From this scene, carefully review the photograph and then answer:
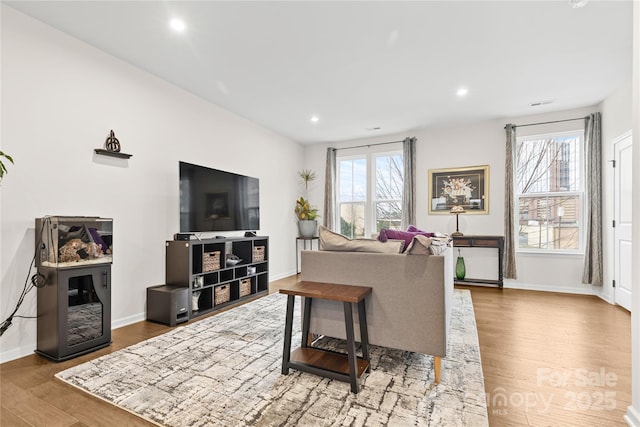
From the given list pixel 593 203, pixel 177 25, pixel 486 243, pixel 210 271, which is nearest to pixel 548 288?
pixel 486 243

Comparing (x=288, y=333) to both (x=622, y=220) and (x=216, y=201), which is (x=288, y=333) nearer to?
(x=216, y=201)

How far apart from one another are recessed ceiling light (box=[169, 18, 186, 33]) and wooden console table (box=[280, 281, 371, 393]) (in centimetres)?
233

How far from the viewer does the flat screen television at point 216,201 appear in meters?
3.46

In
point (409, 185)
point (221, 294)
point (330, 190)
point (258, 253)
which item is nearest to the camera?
point (221, 294)

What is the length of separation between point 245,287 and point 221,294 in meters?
0.46

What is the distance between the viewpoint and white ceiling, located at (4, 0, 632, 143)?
2355mm

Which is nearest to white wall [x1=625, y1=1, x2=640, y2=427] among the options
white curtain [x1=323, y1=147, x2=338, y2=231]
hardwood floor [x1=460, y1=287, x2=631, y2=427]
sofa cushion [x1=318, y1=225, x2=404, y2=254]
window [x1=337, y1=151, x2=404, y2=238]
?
hardwood floor [x1=460, y1=287, x2=631, y2=427]

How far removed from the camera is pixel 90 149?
2.82 m

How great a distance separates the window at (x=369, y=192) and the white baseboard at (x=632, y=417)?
4.25m

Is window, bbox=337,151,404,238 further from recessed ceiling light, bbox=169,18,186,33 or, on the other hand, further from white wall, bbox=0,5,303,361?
recessed ceiling light, bbox=169,18,186,33

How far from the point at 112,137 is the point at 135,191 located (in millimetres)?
574

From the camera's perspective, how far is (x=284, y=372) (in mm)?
2010

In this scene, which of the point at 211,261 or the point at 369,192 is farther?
the point at 369,192

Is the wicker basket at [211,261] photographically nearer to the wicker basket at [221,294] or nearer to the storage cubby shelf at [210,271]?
the storage cubby shelf at [210,271]
